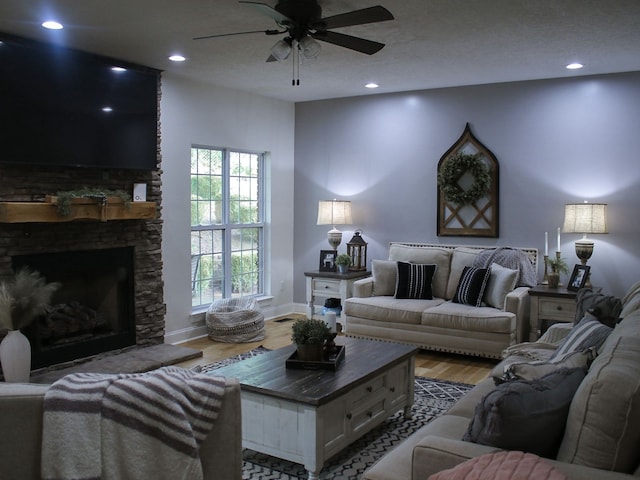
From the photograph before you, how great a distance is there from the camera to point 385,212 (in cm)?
688

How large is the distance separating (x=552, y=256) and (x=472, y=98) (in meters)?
1.79

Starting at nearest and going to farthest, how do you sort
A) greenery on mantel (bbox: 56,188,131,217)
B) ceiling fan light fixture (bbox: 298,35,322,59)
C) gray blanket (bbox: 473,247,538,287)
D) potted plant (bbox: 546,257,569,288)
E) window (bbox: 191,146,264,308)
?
1. ceiling fan light fixture (bbox: 298,35,322,59)
2. greenery on mantel (bbox: 56,188,131,217)
3. potted plant (bbox: 546,257,569,288)
4. gray blanket (bbox: 473,247,538,287)
5. window (bbox: 191,146,264,308)

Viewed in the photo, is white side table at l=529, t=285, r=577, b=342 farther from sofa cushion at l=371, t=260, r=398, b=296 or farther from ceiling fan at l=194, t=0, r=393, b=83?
ceiling fan at l=194, t=0, r=393, b=83

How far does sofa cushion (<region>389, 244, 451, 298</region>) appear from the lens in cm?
600

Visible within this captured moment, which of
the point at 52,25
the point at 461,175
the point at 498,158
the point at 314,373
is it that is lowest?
the point at 314,373

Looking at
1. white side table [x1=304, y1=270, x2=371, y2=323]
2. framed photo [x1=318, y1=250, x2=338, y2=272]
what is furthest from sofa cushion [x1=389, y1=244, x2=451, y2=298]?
framed photo [x1=318, y1=250, x2=338, y2=272]

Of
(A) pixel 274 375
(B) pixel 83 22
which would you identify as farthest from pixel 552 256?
(B) pixel 83 22

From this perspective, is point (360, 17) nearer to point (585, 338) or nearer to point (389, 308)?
point (585, 338)

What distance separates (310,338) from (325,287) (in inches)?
123

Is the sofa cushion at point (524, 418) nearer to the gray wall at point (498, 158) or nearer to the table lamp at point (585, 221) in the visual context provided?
the table lamp at point (585, 221)

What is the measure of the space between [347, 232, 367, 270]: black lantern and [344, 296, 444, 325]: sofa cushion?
923 millimetres

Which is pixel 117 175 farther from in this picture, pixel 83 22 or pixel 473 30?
pixel 473 30

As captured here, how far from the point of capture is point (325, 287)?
21.6ft

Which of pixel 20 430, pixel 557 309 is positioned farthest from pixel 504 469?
pixel 557 309
